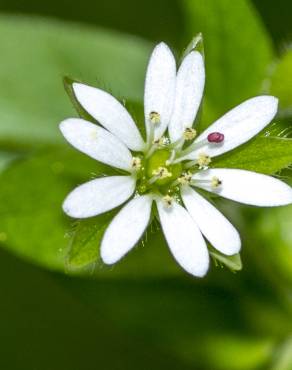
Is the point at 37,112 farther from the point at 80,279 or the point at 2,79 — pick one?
the point at 80,279

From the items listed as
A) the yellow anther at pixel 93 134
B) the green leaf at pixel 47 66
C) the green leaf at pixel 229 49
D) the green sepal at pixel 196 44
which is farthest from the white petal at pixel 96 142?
the green leaf at pixel 47 66

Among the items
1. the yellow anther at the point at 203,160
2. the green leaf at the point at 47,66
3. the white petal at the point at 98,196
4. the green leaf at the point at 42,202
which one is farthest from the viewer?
the green leaf at the point at 47,66

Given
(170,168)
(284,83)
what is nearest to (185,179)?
(170,168)

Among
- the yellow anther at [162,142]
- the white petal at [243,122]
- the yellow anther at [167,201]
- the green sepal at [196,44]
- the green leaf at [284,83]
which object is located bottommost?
the yellow anther at [167,201]

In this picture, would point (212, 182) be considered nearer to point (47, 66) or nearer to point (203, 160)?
point (203, 160)

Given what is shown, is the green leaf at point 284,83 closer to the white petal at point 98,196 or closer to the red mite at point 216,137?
the red mite at point 216,137

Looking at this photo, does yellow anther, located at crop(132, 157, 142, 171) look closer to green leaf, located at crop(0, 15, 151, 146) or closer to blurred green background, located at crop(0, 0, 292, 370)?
blurred green background, located at crop(0, 0, 292, 370)

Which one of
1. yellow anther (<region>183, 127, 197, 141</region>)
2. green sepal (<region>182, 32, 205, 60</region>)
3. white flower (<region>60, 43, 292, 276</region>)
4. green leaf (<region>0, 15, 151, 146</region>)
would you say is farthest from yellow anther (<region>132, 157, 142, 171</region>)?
green leaf (<region>0, 15, 151, 146</region>)
